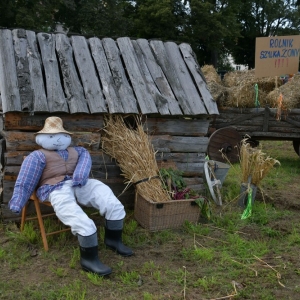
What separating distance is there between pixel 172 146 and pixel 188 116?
0.44 m

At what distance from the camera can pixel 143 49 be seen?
612cm

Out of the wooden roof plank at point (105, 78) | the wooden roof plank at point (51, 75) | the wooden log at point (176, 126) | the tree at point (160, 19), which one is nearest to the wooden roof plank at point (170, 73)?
the wooden log at point (176, 126)

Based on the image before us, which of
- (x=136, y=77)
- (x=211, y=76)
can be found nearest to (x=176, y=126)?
(x=136, y=77)

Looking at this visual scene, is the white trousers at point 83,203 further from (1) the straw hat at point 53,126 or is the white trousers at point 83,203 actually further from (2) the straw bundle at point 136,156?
(2) the straw bundle at point 136,156

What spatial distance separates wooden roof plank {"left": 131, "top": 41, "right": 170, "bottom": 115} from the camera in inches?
216

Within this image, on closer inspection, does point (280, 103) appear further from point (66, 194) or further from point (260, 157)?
point (66, 194)

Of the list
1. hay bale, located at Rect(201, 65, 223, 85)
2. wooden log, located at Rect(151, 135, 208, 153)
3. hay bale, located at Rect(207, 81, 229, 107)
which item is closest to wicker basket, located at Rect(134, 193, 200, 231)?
wooden log, located at Rect(151, 135, 208, 153)

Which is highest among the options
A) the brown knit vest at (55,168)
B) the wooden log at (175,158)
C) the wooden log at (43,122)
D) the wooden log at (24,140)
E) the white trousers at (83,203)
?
the wooden log at (43,122)

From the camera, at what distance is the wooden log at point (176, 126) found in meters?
5.62

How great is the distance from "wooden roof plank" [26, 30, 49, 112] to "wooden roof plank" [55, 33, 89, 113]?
265mm

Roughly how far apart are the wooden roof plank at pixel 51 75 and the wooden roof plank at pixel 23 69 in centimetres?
20

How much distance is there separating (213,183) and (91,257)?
2589 mm

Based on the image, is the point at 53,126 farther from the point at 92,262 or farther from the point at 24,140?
the point at 92,262

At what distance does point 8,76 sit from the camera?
5094mm
